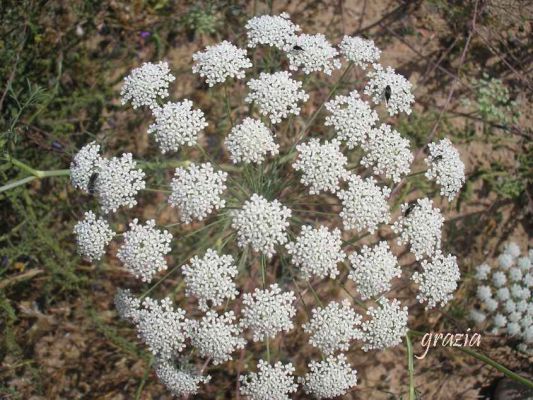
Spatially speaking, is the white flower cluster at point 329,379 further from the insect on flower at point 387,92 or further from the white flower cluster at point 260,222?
the insect on flower at point 387,92

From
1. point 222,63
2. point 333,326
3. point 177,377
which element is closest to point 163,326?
point 177,377

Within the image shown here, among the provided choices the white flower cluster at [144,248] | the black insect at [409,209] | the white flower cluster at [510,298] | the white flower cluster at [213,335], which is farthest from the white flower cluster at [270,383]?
the white flower cluster at [510,298]

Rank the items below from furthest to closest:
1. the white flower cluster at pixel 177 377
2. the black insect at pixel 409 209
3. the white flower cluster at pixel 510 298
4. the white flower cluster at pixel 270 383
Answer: the white flower cluster at pixel 510 298 < the white flower cluster at pixel 177 377 < the black insect at pixel 409 209 < the white flower cluster at pixel 270 383

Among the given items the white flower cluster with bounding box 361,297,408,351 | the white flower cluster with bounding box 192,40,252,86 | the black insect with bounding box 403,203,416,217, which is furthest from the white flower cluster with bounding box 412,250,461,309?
the white flower cluster with bounding box 192,40,252,86

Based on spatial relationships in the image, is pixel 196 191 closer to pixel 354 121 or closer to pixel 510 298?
pixel 354 121

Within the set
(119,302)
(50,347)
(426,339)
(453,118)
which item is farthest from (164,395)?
(453,118)

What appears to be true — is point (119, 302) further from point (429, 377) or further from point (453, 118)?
point (453, 118)
